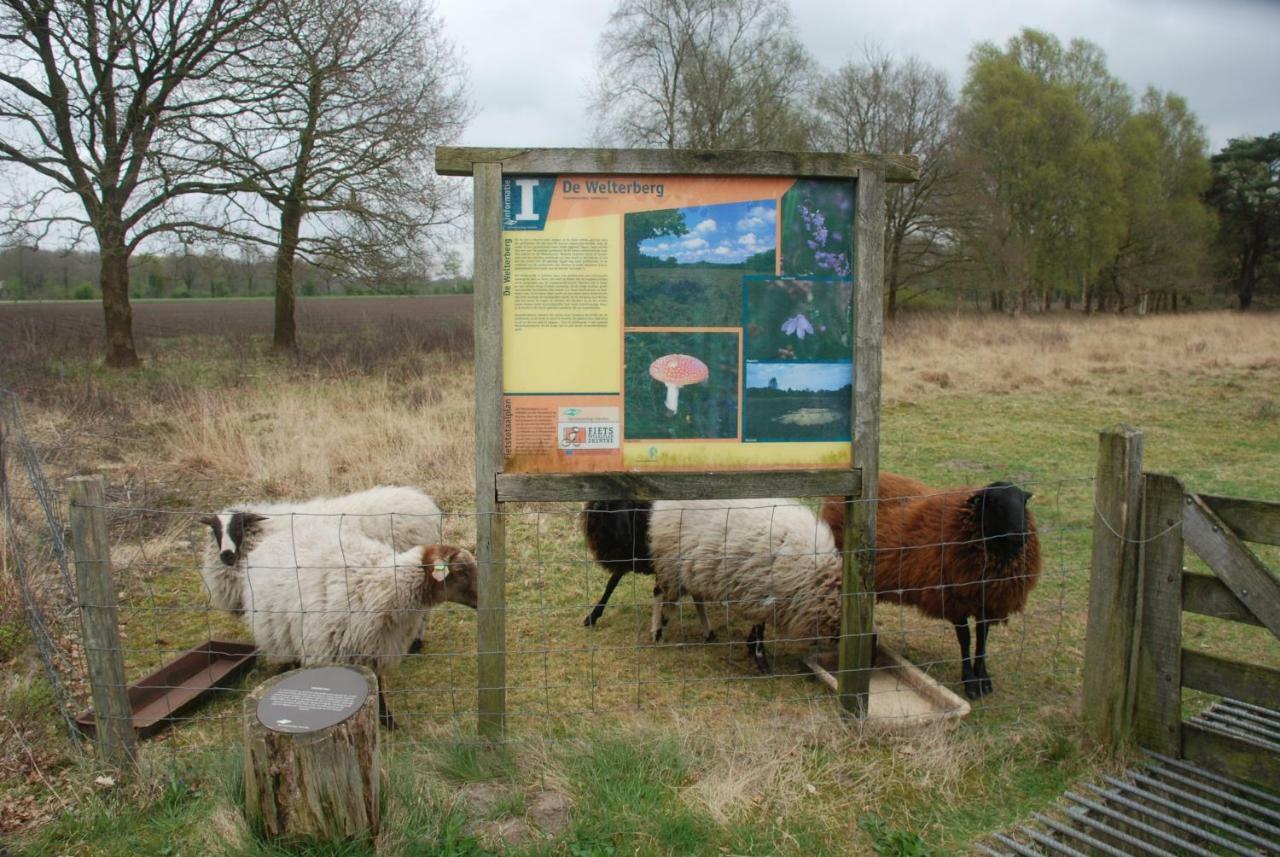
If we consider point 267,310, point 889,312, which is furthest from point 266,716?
point 267,310

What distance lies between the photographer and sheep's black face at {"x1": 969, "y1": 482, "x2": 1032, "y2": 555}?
16.1ft

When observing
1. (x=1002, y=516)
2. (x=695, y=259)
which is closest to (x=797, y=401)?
(x=695, y=259)

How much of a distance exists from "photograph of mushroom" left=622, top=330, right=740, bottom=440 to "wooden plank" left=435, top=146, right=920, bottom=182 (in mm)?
759

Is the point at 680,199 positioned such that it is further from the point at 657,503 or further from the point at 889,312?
the point at 889,312

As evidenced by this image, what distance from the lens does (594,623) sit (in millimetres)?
6266

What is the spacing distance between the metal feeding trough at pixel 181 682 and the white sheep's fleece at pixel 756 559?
8.97 feet

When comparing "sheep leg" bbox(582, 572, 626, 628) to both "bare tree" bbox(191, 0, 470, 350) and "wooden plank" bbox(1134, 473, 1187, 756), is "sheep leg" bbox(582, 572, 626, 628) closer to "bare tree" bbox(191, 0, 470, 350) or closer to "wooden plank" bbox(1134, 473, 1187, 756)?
"wooden plank" bbox(1134, 473, 1187, 756)

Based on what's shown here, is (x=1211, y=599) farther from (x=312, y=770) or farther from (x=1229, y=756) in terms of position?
(x=312, y=770)

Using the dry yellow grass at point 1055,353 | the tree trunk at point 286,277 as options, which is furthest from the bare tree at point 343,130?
the dry yellow grass at point 1055,353

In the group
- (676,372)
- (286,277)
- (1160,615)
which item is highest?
(286,277)

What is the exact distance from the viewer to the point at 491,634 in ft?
13.6

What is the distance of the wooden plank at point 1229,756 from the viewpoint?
12.0 ft

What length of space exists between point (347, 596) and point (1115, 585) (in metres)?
3.92

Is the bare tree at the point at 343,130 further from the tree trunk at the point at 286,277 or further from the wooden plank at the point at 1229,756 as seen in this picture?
the wooden plank at the point at 1229,756
